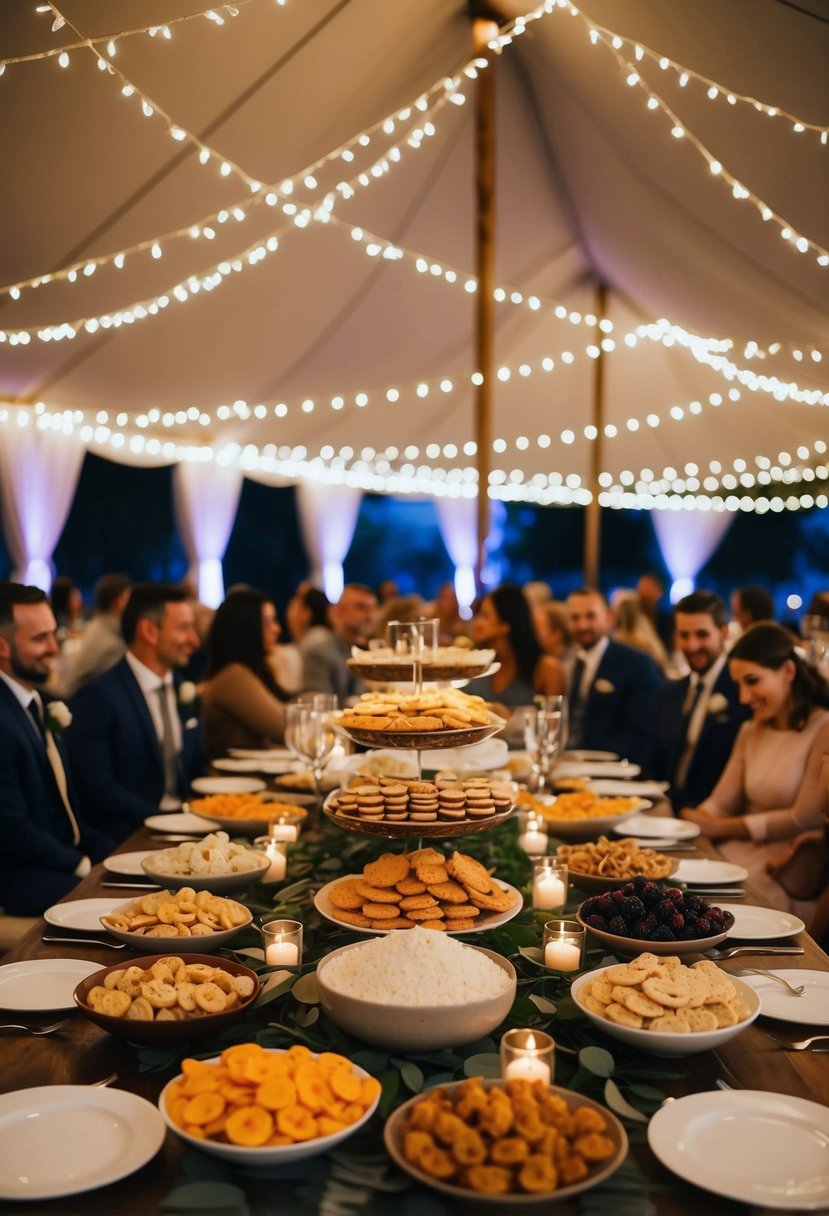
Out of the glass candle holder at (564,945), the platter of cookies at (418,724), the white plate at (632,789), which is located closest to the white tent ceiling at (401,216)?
the white plate at (632,789)

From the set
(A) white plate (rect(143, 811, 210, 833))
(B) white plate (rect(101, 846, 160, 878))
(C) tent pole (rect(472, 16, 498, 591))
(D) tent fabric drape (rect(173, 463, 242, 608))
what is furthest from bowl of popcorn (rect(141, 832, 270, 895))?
(D) tent fabric drape (rect(173, 463, 242, 608))

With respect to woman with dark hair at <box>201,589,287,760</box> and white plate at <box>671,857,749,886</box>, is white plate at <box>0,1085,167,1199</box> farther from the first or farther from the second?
woman with dark hair at <box>201,589,287,760</box>

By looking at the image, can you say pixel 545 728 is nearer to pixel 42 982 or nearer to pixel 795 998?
pixel 795 998

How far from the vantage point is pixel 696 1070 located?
1586mm

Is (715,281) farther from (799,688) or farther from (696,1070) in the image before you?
(696,1070)

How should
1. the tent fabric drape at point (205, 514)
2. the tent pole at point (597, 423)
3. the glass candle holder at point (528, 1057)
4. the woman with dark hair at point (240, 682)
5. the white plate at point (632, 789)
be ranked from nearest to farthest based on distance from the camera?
the glass candle holder at point (528, 1057), the white plate at point (632, 789), the woman with dark hair at point (240, 682), the tent pole at point (597, 423), the tent fabric drape at point (205, 514)

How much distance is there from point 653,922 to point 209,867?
97 centimetres

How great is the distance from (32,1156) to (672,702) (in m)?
3.88

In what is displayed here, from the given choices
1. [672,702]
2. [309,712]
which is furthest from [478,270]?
[309,712]

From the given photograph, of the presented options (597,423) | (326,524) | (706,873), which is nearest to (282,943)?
(706,873)

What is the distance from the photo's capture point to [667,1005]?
5.28ft

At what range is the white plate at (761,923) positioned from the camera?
2148mm

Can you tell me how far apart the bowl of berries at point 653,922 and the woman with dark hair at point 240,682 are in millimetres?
2978

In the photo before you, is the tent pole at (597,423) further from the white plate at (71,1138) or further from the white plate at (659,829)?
the white plate at (71,1138)
